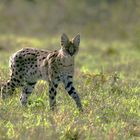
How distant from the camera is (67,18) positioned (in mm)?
40812

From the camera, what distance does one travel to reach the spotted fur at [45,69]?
12.8 meters

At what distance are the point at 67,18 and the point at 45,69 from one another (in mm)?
27797

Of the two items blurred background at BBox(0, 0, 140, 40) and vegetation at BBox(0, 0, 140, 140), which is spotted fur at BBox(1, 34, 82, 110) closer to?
vegetation at BBox(0, 0, 140, 140)

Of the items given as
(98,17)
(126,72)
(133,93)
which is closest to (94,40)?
(98,17)

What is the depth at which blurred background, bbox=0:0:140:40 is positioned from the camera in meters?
36.5

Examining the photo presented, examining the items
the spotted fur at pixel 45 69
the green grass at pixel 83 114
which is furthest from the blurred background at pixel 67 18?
the spotted fur at pixel 45 69

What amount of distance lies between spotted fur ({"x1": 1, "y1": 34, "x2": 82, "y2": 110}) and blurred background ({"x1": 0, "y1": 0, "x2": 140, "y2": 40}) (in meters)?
20.5

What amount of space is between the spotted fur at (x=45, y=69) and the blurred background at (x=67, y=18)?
2054 centimetres

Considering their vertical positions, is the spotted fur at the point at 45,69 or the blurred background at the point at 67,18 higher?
the blurred background at the point at 67,18

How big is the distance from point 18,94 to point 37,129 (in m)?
3.54

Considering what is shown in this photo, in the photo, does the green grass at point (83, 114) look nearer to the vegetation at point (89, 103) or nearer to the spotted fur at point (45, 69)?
Result: the vegetation at point (89, 103)

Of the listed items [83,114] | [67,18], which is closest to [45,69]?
[83,114]

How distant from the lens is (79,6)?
42.9 meters

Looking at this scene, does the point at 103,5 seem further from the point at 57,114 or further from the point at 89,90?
the point at 57,114
